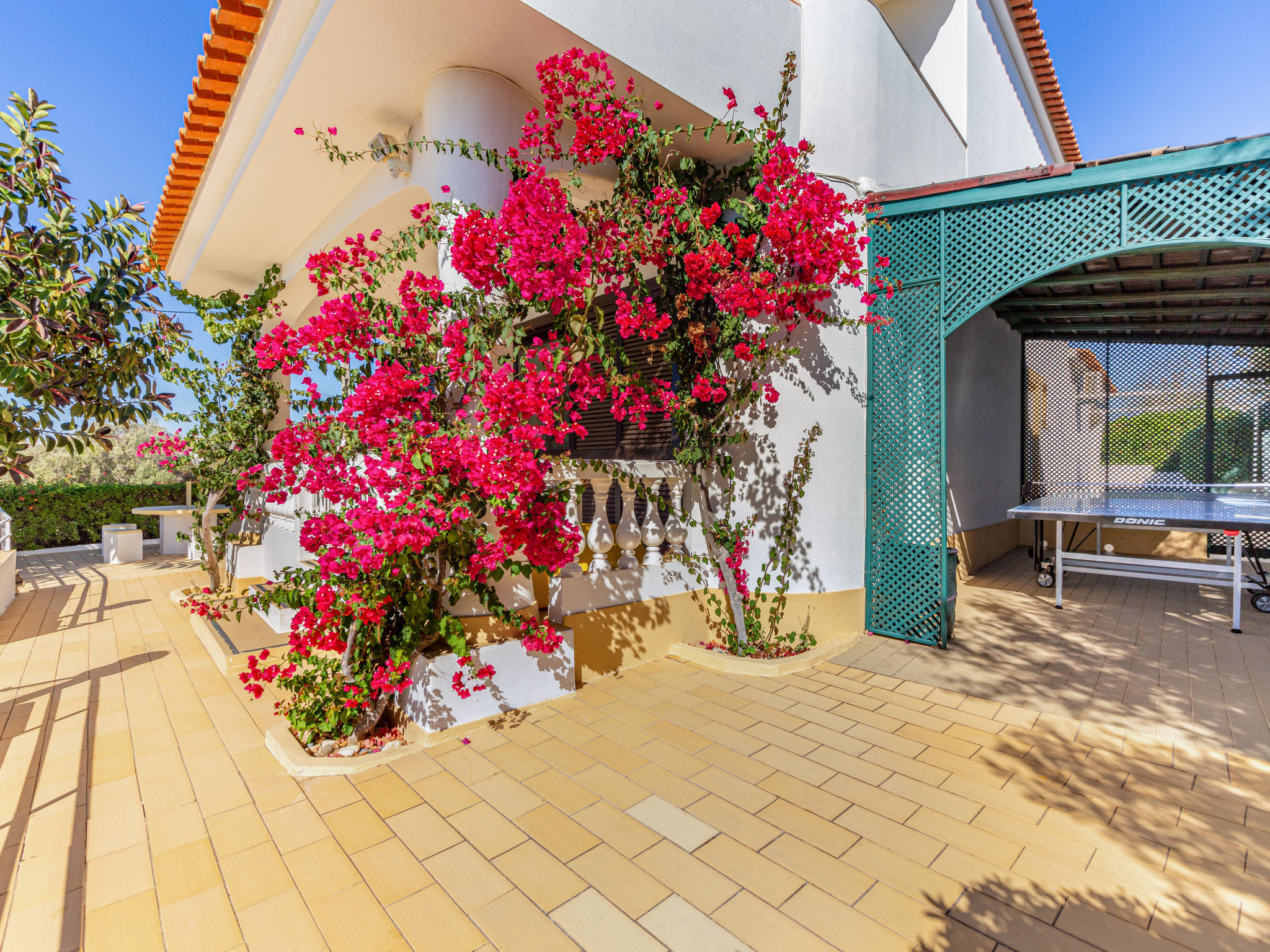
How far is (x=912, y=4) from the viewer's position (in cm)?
765

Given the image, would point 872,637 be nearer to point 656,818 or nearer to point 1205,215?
point 656,818

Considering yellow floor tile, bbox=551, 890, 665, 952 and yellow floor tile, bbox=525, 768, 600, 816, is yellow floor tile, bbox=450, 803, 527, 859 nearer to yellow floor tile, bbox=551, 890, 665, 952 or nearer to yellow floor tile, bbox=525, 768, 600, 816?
yellow floor tile, bbox=525, 768, 600, 816

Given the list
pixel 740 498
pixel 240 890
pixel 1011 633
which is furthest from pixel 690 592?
pixel 240 890

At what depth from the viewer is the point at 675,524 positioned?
4.97m

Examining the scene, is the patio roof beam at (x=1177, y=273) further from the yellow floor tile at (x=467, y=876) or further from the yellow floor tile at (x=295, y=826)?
the yellow floor tile at (x=295, y=826)

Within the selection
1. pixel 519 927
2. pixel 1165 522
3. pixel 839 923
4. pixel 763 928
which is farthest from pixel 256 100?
pixel 1165 522

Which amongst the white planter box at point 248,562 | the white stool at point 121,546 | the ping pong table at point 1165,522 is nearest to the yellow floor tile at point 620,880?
the ping pong table at point 1165,522

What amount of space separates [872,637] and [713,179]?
4.30 m

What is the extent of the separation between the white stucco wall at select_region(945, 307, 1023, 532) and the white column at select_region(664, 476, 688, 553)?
392 centimetres

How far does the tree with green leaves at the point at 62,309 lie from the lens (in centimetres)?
260

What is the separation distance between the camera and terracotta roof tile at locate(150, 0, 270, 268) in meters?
4.16

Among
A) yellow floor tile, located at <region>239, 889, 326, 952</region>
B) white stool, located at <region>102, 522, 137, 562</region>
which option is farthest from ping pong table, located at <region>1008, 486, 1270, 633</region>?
white stool, located at <region>102, 522, 137, 562</region>

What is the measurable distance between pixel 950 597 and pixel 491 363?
4.43 meters

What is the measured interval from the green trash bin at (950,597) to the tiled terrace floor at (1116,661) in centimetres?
18
